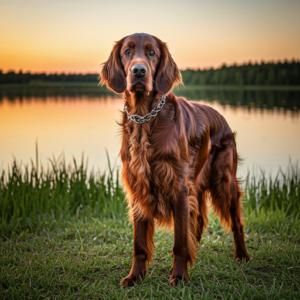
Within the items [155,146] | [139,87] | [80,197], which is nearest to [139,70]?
[139,87]

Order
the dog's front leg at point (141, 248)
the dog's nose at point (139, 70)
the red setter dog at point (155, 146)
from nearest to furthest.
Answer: the dog's nose at point (139, 70), the red setter dog at point (155, 146), the dog's front leg at point (141, 248)

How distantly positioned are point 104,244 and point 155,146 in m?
1.50

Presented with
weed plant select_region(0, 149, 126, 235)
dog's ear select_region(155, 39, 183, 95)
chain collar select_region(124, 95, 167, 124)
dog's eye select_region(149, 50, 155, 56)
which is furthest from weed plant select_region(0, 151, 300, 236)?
dog's eye select_region(149, 50, 155, 56)

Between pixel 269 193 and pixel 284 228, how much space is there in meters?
0.89

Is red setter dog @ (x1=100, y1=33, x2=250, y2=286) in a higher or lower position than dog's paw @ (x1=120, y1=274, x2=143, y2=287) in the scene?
higher

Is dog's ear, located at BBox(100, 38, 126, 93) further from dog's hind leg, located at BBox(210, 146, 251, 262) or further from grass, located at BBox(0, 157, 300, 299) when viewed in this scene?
grass, located at BBox(0, 157, 300, 299)

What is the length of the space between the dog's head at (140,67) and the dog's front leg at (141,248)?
1.14 metres

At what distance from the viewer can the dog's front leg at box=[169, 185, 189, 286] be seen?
2.57 meters

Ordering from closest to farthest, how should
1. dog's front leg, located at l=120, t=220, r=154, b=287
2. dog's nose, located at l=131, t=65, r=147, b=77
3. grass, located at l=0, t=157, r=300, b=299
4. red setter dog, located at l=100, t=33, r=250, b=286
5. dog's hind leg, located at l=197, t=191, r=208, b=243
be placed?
dog's nose, located at l=131, t=65, r=147, b=77
red setter dog, located at l=100, t=33, r=250, b=286
grass, located at l=0, t=157, r=300, b=299
dog's front leg, located at l=120, t=220, r=154, b=287
dog's hind leg, located at l=197, t=191, r=208, b=243

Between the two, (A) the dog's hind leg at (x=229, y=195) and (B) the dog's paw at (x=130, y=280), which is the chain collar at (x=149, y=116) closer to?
(A) the dog's hind leg at (x=229, y=195)

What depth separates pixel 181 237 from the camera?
2.62m

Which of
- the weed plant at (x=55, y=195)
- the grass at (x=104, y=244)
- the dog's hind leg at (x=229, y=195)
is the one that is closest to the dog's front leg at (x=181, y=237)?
the grass at (x=104, y=244)

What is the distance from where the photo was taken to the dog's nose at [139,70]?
232cm

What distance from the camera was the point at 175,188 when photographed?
2523 millimetres
